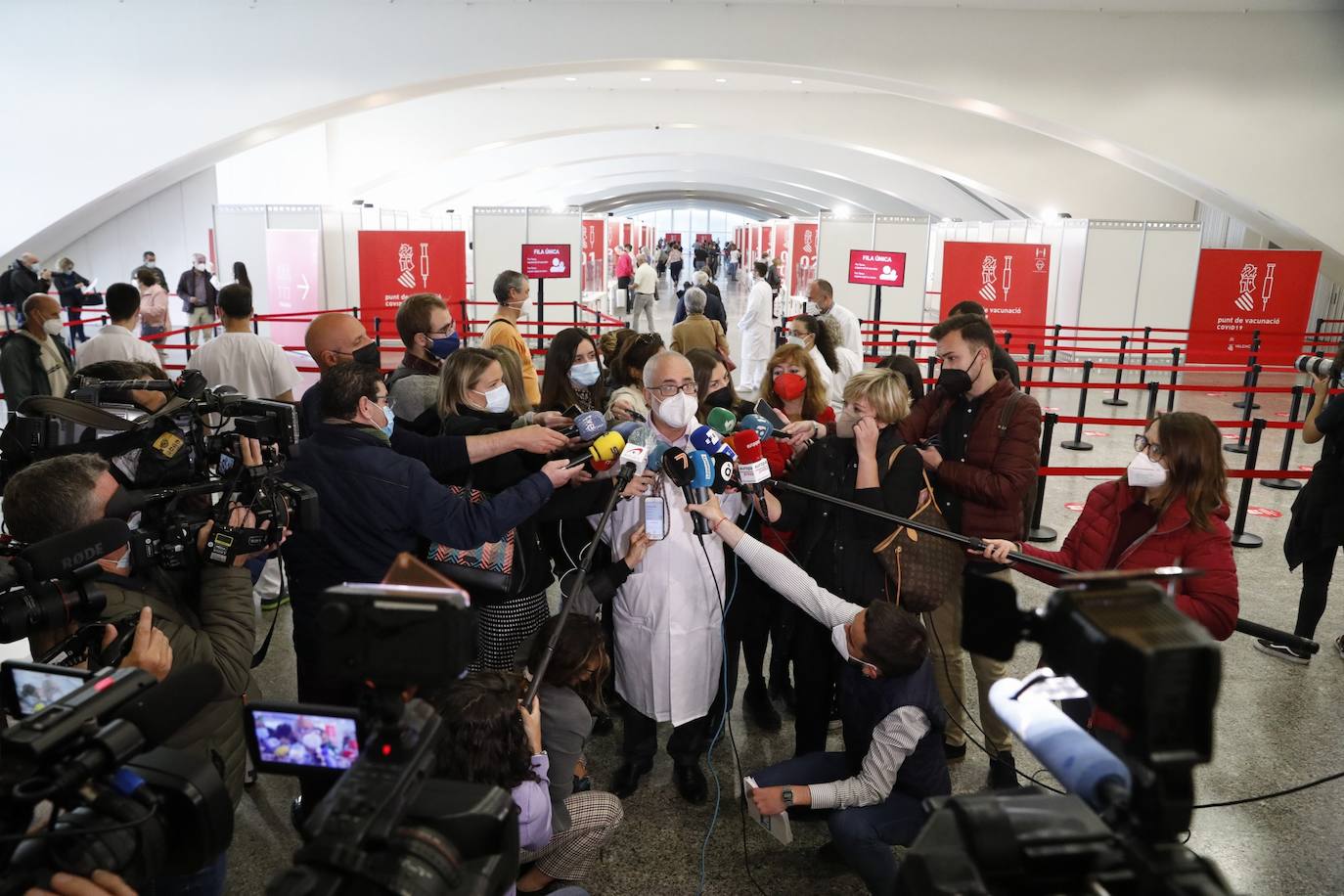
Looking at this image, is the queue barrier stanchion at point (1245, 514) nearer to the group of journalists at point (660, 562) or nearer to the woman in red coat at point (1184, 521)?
the group of journalists at point (660, 562)

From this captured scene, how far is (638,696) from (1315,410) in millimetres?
4036

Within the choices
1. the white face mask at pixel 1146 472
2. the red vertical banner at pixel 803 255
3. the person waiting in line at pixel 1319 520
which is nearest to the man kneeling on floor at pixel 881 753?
the white face mask at pixel 1146 472

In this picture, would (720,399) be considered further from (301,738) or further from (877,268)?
(877,268)

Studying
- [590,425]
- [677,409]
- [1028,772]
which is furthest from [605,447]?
[1028,772]

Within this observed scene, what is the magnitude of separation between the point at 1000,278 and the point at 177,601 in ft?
42.5

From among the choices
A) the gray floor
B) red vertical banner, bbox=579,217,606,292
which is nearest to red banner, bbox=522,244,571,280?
red vertical banner, bbox=579,217,606,292

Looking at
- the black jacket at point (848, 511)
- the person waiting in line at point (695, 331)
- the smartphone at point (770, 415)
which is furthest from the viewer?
the person waiting in line at point (695, 331)

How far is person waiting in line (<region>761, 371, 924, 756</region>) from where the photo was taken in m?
3.43

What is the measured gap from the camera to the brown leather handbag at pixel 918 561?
3398 mm

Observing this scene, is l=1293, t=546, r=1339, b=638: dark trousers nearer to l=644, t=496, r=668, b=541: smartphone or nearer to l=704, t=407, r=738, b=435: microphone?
l=704, t=407, r=738, b=435: microphone

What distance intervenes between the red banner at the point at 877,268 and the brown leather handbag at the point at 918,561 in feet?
35.4

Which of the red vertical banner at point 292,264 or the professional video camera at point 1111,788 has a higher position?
the red vertical banner at point 292,264

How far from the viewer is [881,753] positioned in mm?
2832

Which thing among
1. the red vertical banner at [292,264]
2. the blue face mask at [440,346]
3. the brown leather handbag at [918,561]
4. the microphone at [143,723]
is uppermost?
the red vertical banner at [292,264]
